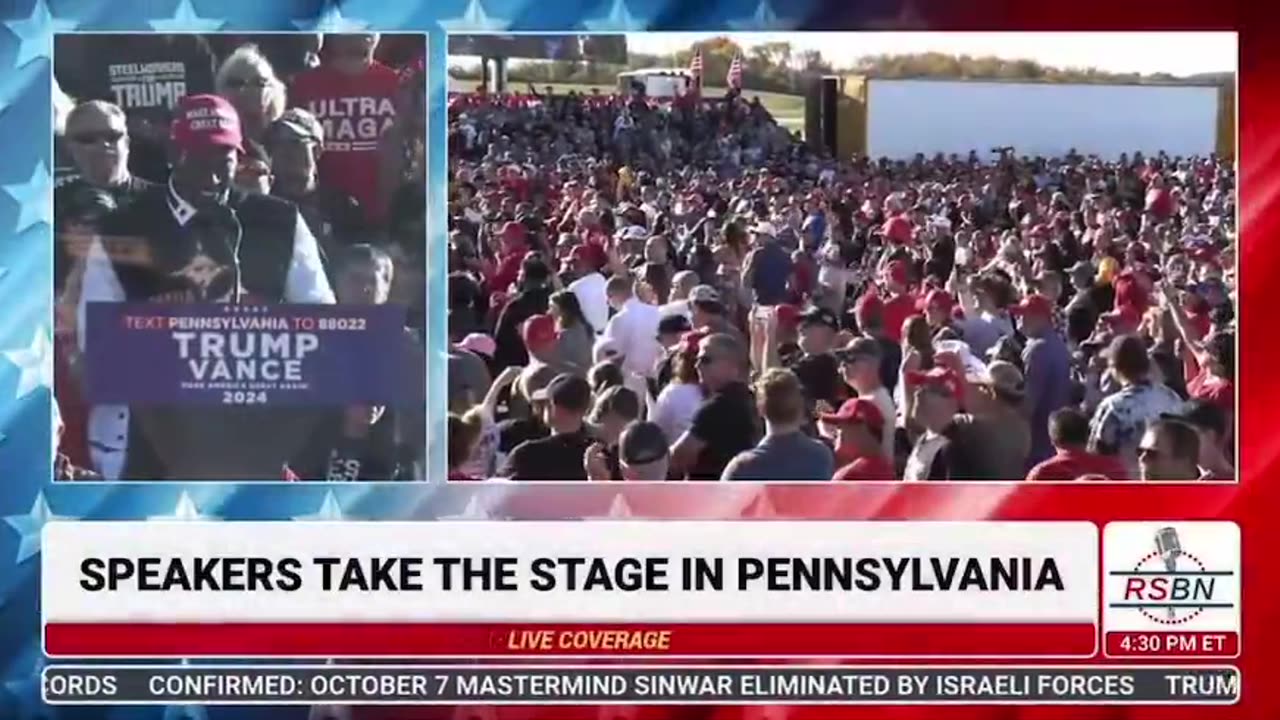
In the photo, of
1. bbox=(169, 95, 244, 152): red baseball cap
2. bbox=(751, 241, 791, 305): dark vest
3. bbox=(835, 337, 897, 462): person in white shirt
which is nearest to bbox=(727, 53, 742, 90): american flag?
bbox=(751, 241, 791, 305): dark vest

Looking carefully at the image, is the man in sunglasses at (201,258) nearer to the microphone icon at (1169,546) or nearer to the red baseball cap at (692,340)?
the red baseball cap at (692,340)

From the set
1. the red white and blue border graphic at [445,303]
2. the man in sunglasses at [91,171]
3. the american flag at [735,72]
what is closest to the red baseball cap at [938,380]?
the red white and blue border graphic at [445,303]

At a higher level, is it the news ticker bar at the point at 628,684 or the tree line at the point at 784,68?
the tree line at the point at 784,68

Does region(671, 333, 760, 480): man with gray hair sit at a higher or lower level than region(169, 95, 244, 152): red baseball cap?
lower

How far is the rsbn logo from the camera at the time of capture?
137 inches

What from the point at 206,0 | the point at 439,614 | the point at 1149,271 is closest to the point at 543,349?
the point at 439,614

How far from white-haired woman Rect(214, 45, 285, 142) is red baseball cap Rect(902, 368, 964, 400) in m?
1.32

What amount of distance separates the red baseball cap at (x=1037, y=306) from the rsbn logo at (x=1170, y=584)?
1.57ft

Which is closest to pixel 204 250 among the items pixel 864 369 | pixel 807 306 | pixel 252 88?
pixel 252 88

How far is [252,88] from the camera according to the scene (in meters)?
3.43

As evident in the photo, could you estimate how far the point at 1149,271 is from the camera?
3.46m

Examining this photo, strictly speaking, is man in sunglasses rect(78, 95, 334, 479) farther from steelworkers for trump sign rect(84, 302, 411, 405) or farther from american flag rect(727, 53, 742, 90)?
american flag rect(727, 53, 742, 90)

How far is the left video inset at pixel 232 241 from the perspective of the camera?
3428mm

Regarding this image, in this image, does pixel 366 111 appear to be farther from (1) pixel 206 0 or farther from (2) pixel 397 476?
(2) pixel 397 476
